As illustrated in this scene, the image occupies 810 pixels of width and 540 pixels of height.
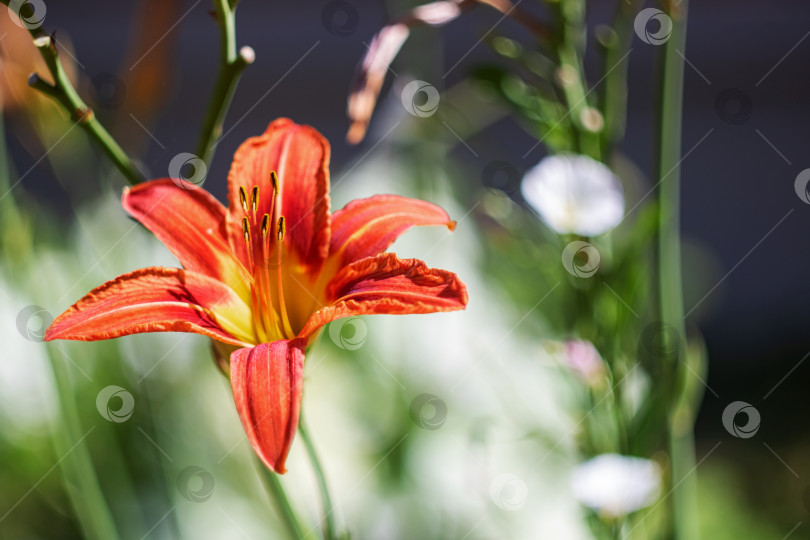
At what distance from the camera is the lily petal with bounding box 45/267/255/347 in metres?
0.21

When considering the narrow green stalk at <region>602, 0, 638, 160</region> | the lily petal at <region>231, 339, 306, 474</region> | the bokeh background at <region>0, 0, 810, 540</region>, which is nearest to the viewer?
the lily petal at <region>231, 339, 306, 474</region>

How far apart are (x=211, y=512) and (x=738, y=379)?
81 cm

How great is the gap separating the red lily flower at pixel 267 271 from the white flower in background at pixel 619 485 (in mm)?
173

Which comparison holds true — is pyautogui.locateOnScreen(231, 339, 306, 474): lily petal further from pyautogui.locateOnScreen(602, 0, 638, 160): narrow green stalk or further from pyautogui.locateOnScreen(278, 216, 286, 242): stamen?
pyautogui.locateOnScreen(602, 0, 638, 160): narrow green stalk

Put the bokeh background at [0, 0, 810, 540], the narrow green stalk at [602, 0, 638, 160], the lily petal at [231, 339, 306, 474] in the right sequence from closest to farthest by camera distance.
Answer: the lily petal at [231, 339, 306, 474] < the narrow green stalk at [602, 0, 638, 160] < the bokeh background at [0, 0, 810, 540]

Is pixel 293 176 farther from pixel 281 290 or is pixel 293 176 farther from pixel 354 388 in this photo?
pixel 354 388

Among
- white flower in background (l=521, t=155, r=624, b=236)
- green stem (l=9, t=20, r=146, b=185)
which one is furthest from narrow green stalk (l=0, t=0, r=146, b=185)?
white flower in background (l=521, t=155, r=624, b=236)

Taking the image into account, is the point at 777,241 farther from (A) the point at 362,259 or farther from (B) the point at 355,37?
(A) the point at 362,259

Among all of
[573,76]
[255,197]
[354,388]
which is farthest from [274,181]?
[354,388]

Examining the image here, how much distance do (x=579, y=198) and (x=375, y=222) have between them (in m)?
0.16

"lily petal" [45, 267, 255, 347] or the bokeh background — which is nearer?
"lily petal" [45, 267, 255, 347]

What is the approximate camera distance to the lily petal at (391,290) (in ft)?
0.69

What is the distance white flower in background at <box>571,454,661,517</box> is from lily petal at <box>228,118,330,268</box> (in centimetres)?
19

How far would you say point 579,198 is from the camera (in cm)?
38
